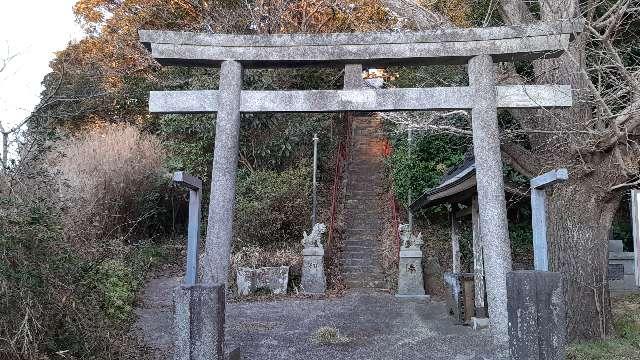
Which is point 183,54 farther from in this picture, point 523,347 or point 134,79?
point 134,79

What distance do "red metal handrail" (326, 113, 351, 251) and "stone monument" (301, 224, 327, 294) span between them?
1.45m

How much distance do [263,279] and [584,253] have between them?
7156 millimetres

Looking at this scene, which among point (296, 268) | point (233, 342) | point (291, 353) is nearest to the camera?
point (291, 353)

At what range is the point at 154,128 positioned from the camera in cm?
1684

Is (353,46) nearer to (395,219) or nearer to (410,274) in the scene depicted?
(410,274)

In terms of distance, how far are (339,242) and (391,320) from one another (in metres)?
5.14

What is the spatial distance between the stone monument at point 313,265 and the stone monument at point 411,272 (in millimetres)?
1740

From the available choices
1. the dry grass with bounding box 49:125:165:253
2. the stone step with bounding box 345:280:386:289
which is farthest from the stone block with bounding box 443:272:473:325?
the dry grass with bounding box 49:125:165:253

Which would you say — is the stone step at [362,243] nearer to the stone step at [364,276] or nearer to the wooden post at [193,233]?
the stone step at [364,276]

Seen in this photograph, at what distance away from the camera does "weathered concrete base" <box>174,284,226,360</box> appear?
4.68m

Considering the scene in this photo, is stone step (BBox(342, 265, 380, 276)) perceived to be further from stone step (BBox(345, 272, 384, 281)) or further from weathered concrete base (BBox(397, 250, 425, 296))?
weathered concrete base (BBox(397, 250, 425, 296))

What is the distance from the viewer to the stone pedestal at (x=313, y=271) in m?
12.2

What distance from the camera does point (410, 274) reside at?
1222 centimetres

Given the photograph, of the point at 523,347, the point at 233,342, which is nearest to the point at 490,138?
the point at 523,347
